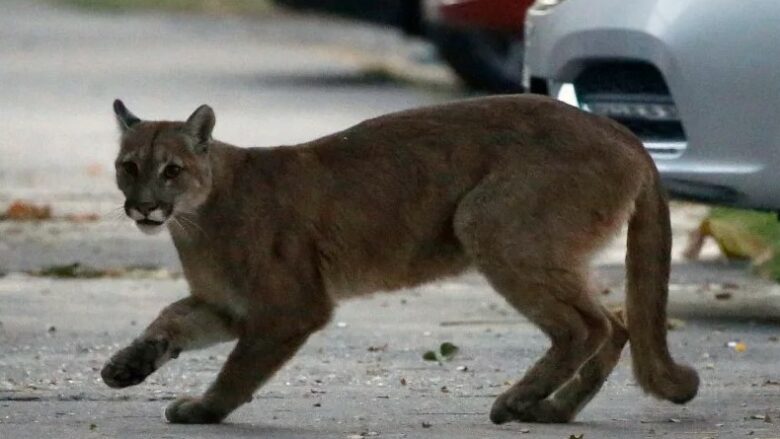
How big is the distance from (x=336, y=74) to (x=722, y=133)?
42.2 ft

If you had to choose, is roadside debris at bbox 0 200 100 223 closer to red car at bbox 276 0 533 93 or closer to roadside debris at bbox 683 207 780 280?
roadside debris at bbox 683 207 780 280

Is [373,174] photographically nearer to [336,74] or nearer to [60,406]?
[60,406]

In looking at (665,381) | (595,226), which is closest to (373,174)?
(595,226)

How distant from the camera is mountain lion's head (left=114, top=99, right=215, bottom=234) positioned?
6.01 m

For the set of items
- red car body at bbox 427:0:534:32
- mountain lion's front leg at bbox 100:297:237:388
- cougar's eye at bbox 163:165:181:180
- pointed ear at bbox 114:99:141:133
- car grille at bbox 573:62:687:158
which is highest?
pointed ear at bbox 114:99:141:133

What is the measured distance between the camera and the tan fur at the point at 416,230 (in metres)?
6.02

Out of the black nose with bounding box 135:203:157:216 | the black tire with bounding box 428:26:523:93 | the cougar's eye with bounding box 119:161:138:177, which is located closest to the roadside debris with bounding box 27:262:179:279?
the cougar's eye with bounding box 119:161:138:177

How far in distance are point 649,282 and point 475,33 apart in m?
9.72

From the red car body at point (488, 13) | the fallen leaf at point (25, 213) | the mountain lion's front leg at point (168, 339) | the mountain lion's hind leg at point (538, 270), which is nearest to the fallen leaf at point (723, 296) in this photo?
the mountain lion's hind leg at point (538, 270)

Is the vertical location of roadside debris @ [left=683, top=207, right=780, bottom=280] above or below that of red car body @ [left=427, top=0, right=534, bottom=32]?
above

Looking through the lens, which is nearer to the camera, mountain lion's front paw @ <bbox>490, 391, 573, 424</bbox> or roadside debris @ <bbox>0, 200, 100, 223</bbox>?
mountain lion's front paw @ <bbox>490, 391, 573, 424</bbox>

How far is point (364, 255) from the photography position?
6270mm

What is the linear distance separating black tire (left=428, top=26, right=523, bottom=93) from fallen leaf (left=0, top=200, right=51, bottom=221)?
221 inches

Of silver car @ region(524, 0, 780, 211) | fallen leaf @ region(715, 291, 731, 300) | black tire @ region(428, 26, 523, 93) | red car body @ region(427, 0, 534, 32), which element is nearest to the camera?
silver car @ region(524, 0, 780, 211)
